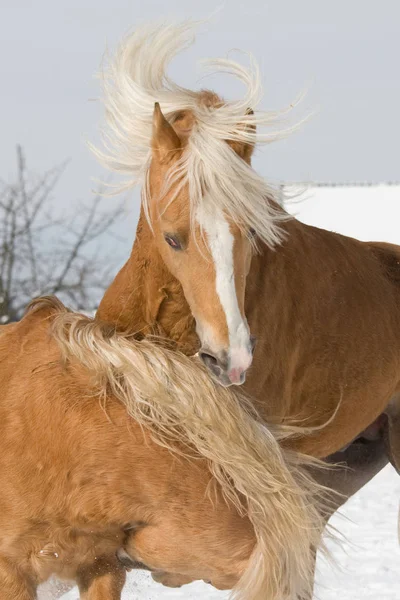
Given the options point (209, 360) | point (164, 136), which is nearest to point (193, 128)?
point (164, 136)

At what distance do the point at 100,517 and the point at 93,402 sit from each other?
322mm

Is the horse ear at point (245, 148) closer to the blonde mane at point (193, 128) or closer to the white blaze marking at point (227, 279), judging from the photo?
the blonde mane at point (193, 128)

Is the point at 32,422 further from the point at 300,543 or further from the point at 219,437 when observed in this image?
the point at 300,543

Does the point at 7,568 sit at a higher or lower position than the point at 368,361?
lower

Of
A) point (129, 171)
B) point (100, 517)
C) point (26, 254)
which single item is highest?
point (129, 171)

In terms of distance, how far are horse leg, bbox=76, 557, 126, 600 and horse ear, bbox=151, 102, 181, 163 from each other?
127 centimetres

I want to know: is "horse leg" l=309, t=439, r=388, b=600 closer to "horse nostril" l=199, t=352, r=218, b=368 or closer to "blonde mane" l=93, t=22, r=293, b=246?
"blonde mane" l=93, t=22, r=293, b=246

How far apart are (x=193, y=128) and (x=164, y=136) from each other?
10 centimetres

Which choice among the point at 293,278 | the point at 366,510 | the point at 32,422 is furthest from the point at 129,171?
the point at 366,510

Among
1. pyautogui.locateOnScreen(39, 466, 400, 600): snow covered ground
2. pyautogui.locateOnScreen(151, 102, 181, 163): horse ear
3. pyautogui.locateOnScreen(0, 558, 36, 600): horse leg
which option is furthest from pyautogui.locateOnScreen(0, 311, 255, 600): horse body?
pyautogui.locateOnScreen(39, 466, 400, 600): snow covered ground

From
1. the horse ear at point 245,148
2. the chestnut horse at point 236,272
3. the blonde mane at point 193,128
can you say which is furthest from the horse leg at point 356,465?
the horse ear at point 245,148

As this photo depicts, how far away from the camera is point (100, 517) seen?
2594 mm

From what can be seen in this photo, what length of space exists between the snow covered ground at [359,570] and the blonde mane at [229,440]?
142 cm

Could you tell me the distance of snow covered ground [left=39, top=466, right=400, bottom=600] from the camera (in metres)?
5.13
